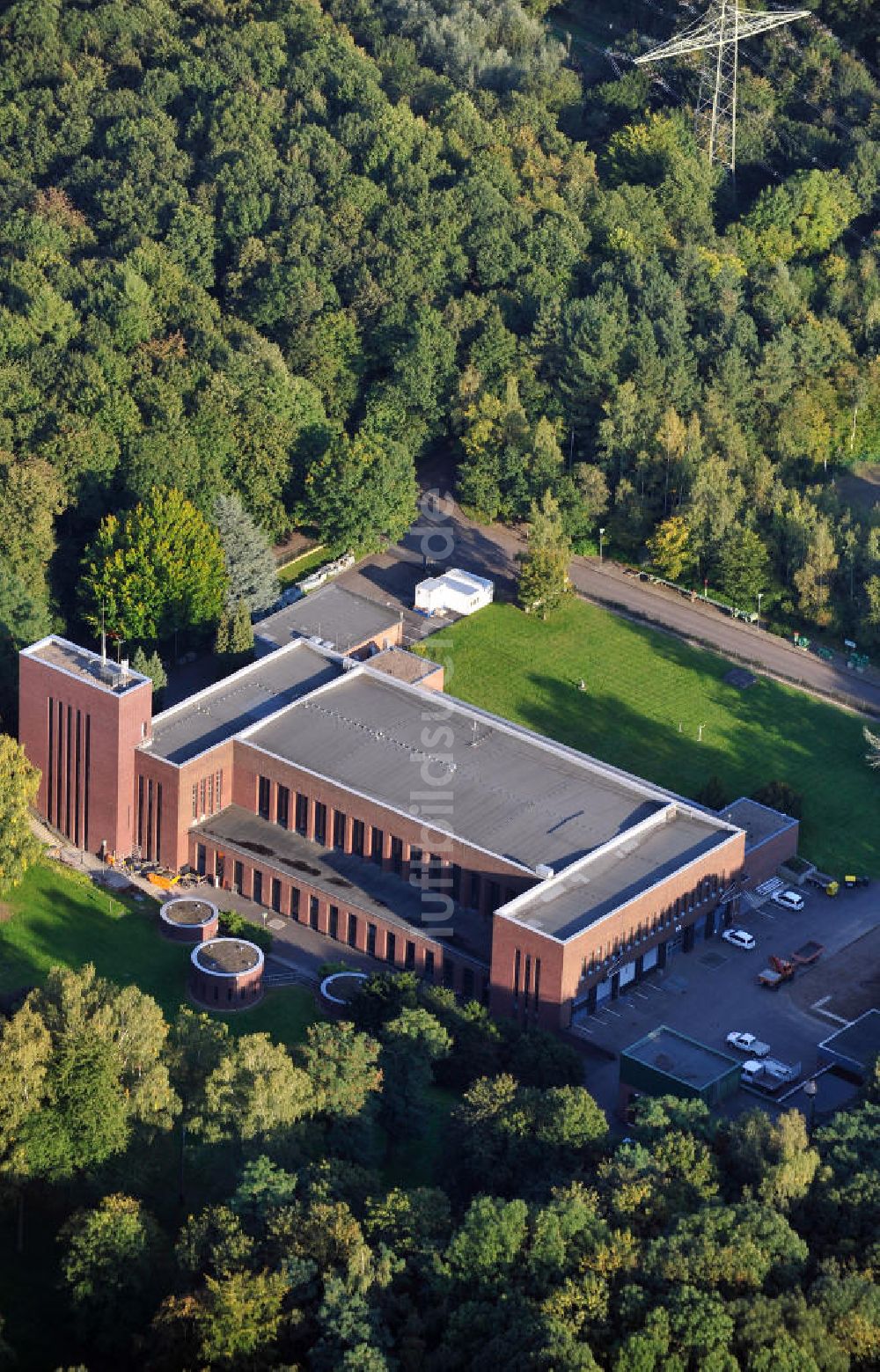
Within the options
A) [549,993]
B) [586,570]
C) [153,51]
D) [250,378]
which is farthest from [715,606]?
[153,51]

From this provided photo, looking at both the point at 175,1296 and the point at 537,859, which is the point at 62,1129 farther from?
the point at 537,859

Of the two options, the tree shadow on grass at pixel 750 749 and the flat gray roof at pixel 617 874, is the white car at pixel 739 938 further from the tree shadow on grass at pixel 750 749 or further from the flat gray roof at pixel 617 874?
the tree shadow on grass at pixel 750 749

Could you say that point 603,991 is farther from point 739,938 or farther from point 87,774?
point 87,774

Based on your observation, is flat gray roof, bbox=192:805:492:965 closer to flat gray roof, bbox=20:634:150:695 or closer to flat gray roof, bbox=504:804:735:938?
flat gray roof, bbox=504:804:735:938

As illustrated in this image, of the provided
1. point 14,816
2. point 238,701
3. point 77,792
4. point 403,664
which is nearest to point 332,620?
point 403,664

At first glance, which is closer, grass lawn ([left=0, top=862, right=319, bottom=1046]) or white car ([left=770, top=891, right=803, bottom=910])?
grass lawn ([left=0, top=862, right=319, bottom=1046])

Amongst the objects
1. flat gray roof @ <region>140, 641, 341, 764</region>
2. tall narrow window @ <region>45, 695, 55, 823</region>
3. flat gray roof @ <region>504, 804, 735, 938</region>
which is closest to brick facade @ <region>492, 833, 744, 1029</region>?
flat gray roof @ <region>504, 804, 735, 938</region>
